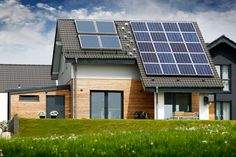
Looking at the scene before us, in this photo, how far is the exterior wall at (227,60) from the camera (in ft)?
145

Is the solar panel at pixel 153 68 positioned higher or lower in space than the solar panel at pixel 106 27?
lower

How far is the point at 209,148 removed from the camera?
11.8 m

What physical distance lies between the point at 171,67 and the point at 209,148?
2596 cm

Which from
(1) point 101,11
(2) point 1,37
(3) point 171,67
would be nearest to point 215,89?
(3) point 171,67

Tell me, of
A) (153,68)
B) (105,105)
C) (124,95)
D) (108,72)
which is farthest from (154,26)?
(105,105)

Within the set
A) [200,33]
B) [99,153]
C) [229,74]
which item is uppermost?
[200,33]

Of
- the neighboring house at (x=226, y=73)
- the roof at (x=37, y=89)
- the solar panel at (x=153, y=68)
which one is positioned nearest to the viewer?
the solar panel at (x=153, y=68)

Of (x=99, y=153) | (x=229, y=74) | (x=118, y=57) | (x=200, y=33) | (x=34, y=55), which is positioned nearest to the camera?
(x=99, y=153)

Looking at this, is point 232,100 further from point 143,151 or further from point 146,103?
point 143,151

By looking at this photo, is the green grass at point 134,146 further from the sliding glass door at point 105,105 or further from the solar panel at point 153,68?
the sliding glass door at point 105,105

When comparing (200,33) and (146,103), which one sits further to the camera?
(200,33)

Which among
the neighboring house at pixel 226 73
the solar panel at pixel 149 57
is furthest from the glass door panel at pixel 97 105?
the neighboring house at pixel 226 73

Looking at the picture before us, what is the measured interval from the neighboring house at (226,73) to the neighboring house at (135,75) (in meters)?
4.94

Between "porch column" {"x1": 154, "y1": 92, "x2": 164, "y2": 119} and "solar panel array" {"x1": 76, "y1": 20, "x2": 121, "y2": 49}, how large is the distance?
424cm
